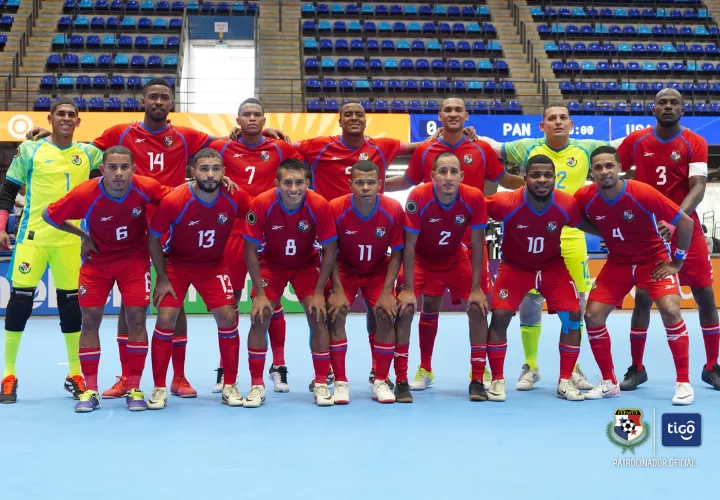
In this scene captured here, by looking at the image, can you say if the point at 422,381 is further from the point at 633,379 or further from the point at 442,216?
the point at 633,379

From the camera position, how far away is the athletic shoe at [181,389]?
519 cm

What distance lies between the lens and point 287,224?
197 inches

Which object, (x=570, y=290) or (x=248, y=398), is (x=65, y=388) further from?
(x=570, y=290)

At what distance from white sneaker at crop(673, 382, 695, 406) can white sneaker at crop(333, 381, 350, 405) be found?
2.09 m

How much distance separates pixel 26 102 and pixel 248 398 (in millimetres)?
14676

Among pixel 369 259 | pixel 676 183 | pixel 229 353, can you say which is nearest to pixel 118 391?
pixel 229 353

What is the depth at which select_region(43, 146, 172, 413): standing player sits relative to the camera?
189 inches

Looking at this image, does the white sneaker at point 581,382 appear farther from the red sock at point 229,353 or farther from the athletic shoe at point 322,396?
the red sock at point 229,353

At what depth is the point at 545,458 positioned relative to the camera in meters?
3.50

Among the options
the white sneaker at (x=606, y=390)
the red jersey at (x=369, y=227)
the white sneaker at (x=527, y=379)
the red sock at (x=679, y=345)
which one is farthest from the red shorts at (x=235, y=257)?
the red sock at (x=679, y=345)

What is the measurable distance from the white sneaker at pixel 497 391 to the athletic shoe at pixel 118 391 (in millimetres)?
2460

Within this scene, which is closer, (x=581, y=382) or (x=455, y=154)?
(x=581, y=382)

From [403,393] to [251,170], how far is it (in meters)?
1.95

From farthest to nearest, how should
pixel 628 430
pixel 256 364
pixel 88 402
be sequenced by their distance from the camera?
1. pixel 256 364
2. pixel 88 402
3. pixel 628 430
